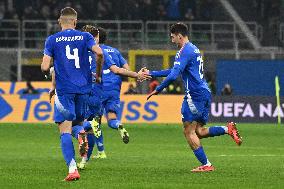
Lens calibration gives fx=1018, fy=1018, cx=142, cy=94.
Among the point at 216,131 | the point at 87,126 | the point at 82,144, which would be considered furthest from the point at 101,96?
the point at 82,144

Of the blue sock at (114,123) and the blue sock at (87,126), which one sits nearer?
the blue sock at (87,126)

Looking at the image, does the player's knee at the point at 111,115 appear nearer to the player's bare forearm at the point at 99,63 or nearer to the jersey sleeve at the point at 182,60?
the jersey sleeve at the point at 182,60

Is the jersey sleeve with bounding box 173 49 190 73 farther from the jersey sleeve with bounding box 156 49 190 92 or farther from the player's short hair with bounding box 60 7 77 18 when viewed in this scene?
the player's short hair with bounding box 60 7 77 18

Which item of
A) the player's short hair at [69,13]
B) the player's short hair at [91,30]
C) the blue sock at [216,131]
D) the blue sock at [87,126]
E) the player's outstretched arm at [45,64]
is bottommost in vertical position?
the blue sock at [87,126]

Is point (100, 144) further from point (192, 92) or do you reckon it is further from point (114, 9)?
point (114, 9)

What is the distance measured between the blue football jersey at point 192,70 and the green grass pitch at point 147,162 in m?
1.23

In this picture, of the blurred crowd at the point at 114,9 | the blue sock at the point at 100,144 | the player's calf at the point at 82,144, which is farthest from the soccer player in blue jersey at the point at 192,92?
the blurred crowd at the point at 114,9

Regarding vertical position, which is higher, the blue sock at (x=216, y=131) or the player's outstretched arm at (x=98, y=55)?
the player's outstretched arm at (x=98, y=55)

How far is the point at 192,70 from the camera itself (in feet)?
50.0

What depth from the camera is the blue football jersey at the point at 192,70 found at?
594 inches

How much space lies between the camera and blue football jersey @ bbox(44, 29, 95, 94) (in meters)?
13.7

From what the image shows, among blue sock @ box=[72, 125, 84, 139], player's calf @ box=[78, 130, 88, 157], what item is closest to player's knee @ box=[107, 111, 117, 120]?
blue sock @ box=[72, 125, 84, 139]

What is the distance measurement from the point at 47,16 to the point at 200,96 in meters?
28.3

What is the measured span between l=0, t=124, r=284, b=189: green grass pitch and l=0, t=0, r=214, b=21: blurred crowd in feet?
51.0
